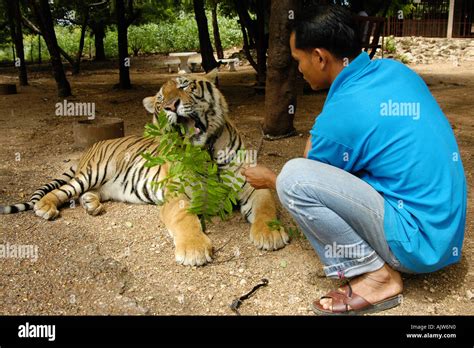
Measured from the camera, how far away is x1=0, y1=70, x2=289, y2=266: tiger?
352 cm

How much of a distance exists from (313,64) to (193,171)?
50.2 inches

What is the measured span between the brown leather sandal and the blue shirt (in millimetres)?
265

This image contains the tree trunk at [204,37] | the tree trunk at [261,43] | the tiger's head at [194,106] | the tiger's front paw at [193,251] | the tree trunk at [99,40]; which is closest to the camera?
the tiger's front paw at [193,251]

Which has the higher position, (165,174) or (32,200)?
(165,174)

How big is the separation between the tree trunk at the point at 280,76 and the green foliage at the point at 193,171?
8.68 ft

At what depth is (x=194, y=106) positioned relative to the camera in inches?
147

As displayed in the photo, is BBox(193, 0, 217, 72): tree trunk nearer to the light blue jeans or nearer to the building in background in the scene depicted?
the light blue jeans

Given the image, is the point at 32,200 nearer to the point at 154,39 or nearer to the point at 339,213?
the point at 339,213

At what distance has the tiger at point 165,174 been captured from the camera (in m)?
3.52

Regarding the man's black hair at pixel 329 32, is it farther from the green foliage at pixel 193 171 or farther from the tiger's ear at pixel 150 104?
the tiger's ear at pixel 150 104

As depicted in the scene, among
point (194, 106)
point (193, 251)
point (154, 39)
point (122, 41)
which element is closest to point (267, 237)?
point (193, 251)

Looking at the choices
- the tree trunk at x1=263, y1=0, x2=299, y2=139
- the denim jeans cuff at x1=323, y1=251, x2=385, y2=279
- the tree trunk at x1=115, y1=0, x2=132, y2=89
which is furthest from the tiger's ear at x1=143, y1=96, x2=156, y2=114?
the tree trunk at x1=115, y1=0, x2=132, y2=89

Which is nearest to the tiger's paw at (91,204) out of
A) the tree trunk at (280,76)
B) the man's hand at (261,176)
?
the man's hand at (261,176)

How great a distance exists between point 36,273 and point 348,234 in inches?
76.9
